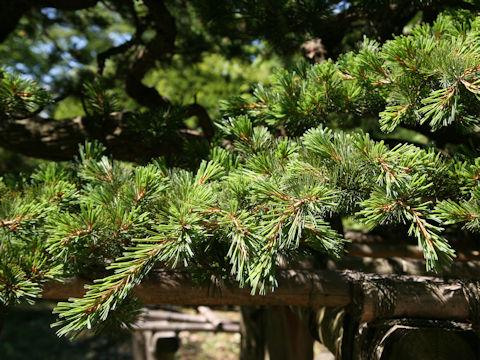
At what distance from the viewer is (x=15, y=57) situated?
182 inches

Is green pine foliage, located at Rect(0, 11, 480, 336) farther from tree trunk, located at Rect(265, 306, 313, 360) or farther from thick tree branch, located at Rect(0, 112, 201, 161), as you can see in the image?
tree trunk, located at Rect(265, 306, 313, 360)

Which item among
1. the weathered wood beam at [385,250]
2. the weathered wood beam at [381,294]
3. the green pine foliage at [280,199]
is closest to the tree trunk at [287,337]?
the weathered wood beam at [385,250]

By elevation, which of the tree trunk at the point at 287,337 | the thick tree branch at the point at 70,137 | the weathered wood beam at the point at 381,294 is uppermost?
the thick tree branch at the point at 70,137

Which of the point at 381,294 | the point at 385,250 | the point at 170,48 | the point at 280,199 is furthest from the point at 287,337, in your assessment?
the point at 280,199

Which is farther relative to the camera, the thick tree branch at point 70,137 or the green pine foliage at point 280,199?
the thick tree branch at point 70,137

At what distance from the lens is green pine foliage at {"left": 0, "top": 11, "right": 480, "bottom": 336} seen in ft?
2.78

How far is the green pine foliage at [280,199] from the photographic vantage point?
33.4 inches

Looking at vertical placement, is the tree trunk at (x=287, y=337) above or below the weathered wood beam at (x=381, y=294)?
below

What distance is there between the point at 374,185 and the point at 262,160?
255 millimetres

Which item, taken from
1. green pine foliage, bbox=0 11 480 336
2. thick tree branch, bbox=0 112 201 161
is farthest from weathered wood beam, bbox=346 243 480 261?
green pine foliage, bbox=0 11 480 336

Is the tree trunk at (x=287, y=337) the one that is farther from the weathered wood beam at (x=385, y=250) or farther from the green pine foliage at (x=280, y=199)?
the green pine foliage at (x=280, y=199)

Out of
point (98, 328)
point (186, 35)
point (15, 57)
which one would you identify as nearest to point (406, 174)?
point (98, 328)

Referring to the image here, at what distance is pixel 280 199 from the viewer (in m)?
0.86

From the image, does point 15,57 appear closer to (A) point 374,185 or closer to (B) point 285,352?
(B) point 285,352
